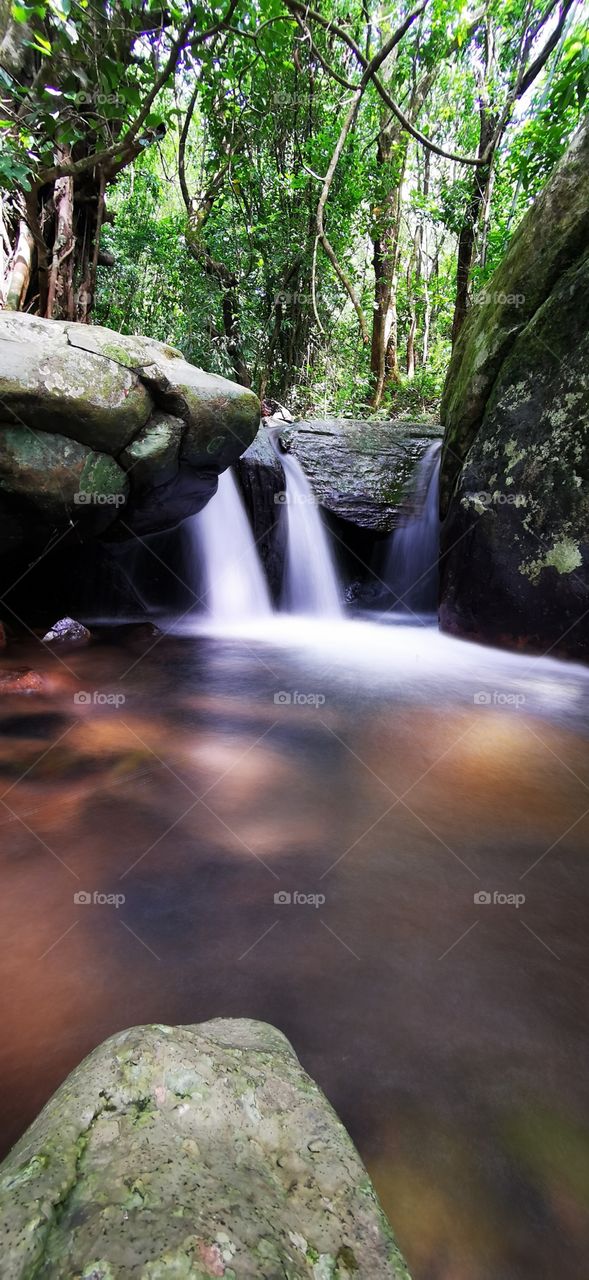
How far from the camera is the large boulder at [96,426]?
427cm

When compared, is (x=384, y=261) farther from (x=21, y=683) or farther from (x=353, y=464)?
(x=21, y=683)

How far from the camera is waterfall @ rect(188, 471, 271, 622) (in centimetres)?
745

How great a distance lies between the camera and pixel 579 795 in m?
3.04

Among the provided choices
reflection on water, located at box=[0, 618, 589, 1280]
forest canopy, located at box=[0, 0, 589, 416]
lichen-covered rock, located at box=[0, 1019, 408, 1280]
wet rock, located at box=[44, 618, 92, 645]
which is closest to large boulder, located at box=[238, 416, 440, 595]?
forest canopy, located at box=[0, 0, 589, 416]

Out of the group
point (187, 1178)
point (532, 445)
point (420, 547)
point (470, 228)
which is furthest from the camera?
point (470, 228)

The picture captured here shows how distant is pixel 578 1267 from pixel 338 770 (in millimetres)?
2232

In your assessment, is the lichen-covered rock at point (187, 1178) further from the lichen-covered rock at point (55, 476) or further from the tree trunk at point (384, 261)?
the tree trunk at point (384, 261)

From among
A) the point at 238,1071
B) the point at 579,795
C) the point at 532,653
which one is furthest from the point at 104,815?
the point at 532,653

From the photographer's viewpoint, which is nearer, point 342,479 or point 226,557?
point 226,557

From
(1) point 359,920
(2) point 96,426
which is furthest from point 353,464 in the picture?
(1) point 359,920

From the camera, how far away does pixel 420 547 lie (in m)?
7.69

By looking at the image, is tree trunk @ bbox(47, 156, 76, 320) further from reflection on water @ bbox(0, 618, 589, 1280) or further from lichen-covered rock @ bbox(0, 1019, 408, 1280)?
lichen-covered rock @ bbox(0, 1019, 408, 1280)

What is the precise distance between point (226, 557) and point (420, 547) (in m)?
2.45

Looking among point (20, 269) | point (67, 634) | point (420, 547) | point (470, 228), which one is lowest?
point (67, 634)
